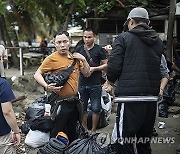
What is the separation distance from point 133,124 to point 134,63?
623mm

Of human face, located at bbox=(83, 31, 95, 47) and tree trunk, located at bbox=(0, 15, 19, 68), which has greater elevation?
human face, located at bbox=(83, 31, 95, 47)

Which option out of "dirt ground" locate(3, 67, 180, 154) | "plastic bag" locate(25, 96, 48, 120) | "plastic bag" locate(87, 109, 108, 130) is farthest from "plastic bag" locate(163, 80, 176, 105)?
"plastic bag" locate(25, 96, 48, 120)

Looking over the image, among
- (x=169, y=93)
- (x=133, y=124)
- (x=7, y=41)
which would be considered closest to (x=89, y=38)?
(x=133, y=124)

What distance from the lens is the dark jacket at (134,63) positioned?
3.18 metres

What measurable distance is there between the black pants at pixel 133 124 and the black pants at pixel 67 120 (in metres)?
1.04

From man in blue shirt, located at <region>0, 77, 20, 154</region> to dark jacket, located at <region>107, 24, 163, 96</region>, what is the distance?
1.05m

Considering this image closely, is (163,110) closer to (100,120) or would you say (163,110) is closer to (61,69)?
(100,120)

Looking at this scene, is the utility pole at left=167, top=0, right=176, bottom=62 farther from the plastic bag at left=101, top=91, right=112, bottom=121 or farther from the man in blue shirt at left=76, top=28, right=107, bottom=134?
the man in blue shirt at left=76, top=28, right=107, bottom=134

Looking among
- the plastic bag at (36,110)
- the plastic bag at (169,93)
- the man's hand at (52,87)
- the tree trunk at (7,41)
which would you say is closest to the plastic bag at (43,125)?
the plastic bag at (36,110)

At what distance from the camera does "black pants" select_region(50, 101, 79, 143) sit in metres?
4.17

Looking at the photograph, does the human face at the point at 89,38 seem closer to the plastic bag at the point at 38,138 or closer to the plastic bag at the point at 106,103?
the plastic bag at the point at 106,103

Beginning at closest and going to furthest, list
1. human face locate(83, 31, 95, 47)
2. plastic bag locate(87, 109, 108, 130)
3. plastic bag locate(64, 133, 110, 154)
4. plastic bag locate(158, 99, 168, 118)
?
1. plastic bag locate(64, 133, 110, 154)
2. human face locate(83, 31, 95, 47)
3. plastic bag locate(87, 109, 108, 130)
4. plastic bag locate(158, 99, 168, 118)

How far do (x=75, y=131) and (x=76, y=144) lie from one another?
2.09ft

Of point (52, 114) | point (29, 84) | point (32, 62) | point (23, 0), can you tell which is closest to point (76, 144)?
point (52, 114)
